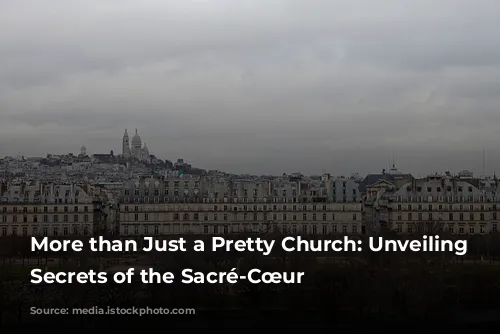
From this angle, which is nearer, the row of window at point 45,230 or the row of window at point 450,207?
the row of window at point 45,230

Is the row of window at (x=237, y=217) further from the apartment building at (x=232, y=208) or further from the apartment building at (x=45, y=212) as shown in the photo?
the apartment building at (x=45, y=212)

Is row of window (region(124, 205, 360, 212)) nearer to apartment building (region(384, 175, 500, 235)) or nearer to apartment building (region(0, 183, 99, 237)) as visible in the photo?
apartment building (region(0, 183, 99, 237))

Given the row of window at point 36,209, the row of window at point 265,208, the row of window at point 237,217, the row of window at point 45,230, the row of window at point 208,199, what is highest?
the row of window at point 208,199

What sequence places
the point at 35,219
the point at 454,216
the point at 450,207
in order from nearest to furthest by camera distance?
1. the point at 35,219
2. the point at 454,216
3. the point at 450,207

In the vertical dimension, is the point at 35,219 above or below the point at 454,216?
below

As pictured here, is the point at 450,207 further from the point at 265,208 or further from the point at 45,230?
the point at 45,230

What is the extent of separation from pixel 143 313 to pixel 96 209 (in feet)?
103

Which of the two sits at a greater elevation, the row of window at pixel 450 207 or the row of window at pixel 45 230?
the row of window at pixel 450 207

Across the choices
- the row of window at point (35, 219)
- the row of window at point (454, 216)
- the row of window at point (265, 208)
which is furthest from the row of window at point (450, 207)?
the row of window at point (35, 219)

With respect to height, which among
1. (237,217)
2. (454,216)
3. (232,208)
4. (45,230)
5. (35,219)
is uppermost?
(232,208)

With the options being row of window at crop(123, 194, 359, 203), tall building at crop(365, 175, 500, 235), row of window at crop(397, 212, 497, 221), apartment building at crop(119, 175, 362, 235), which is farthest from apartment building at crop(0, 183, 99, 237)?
Answer: row of window at crop(397, 212, 497, 221)

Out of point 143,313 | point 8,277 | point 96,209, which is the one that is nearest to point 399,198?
point 96,209

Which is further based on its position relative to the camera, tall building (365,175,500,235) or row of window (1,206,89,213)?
tall building (365,175,500,235)

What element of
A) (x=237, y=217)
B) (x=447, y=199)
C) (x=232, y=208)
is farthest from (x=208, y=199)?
(x=447, y=199)
